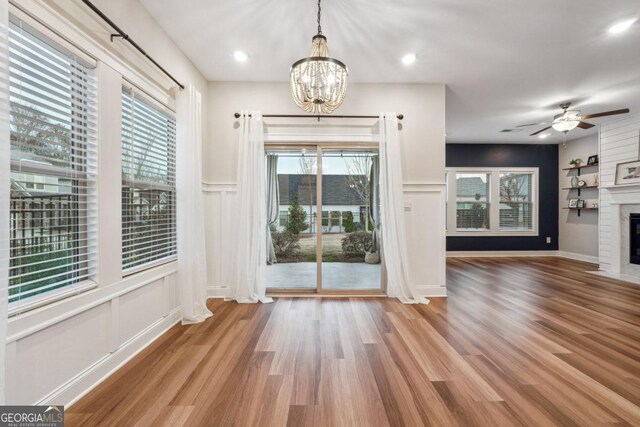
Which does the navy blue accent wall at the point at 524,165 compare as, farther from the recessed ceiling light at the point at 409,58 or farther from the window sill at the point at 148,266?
the window sill at the point at 148,266

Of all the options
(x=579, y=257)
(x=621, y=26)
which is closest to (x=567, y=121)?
(x=621, y=26)

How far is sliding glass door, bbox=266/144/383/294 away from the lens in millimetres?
3914

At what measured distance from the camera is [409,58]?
10.3 feet

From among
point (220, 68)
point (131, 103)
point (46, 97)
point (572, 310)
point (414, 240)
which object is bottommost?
point (572, 310)

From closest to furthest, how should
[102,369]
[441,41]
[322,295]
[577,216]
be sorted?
[102,369] < [441,41] < [322,295] < [577,216]

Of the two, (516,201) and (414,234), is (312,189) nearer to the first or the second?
(414,234)

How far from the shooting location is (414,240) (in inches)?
149

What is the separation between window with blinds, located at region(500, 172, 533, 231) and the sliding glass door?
4868 mm

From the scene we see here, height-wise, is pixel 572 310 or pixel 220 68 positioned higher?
pixel 220 68

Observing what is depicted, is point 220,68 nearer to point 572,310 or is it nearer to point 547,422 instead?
point 547,422

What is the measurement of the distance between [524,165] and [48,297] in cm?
867

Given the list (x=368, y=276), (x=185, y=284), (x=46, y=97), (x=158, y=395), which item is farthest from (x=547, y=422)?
(x=46, y=97)

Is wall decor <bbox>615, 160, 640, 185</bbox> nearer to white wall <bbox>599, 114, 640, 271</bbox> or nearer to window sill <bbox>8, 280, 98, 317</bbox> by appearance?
white wall <bbox>599, 114, 640, 271</bbox>

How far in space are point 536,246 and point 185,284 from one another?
25.8ft
